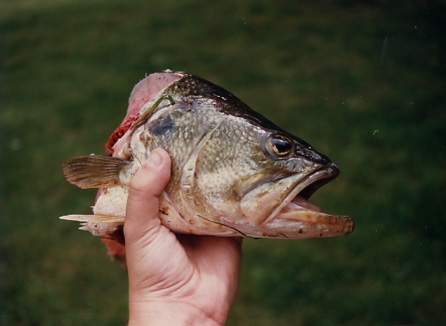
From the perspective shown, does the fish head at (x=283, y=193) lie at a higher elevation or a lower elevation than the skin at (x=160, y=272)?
higher

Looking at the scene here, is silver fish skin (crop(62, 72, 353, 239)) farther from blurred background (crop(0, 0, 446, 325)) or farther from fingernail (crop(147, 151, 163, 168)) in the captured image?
blurred background (crop(0, 0, 446, 325))

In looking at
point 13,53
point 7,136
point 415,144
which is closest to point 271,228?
point 415,144

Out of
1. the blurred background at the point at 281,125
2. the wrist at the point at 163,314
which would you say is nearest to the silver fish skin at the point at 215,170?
the wrist at the point at 163,314

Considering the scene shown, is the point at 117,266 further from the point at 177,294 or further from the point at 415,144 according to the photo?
the point at 415,144

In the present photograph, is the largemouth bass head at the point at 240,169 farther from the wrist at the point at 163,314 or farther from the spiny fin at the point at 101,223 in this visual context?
the wrist at the point at 163,314

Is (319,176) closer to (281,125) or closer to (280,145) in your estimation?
(280,145)

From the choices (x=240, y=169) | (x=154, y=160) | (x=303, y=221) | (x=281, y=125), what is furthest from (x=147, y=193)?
(x=281, y=125)
